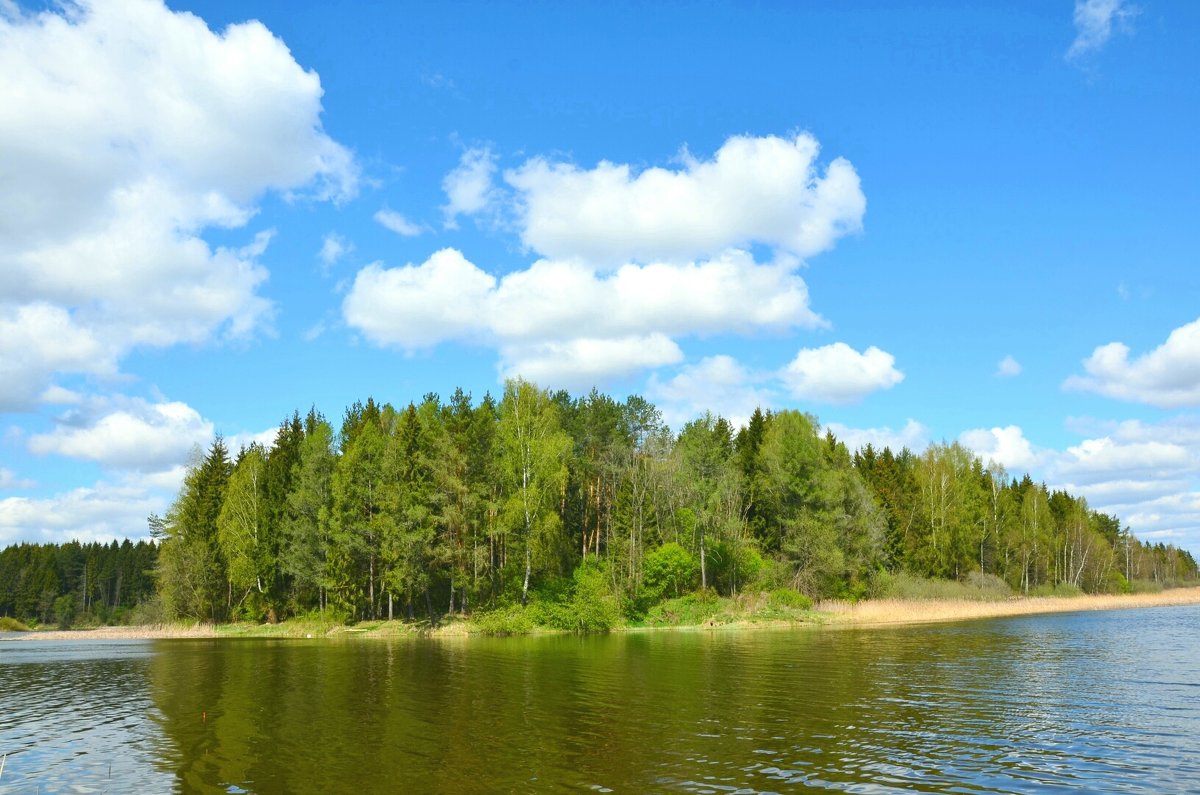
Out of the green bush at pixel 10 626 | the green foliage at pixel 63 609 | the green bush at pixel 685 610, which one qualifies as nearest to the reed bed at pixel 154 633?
the green bush at pixel 10 626

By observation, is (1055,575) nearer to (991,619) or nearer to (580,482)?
(991,619)

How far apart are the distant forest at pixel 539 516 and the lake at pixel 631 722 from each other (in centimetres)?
2985

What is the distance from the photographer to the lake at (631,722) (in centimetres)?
1873

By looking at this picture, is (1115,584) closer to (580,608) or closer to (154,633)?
(580,608)

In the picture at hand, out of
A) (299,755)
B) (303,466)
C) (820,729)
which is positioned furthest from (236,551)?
(820,729)

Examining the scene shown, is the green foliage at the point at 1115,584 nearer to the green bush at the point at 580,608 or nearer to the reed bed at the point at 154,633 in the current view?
the green bush at the point at 580,608

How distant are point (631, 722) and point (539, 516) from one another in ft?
179

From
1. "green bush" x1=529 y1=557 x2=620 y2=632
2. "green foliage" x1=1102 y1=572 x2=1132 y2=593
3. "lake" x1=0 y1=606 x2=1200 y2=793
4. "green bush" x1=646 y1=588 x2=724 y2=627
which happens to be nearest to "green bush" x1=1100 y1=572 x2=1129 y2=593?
"green foliage" x1=1102 y1=572 x2=1132 y2=593

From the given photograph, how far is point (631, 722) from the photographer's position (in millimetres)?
25438

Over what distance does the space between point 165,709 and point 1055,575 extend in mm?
138166

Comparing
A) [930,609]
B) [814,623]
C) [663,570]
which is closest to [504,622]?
[663,570]

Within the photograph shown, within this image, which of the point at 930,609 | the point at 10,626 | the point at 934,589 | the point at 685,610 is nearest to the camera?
the point at 685,610

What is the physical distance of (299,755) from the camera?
21.8 m

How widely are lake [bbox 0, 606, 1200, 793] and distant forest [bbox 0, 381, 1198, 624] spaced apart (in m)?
29.9
